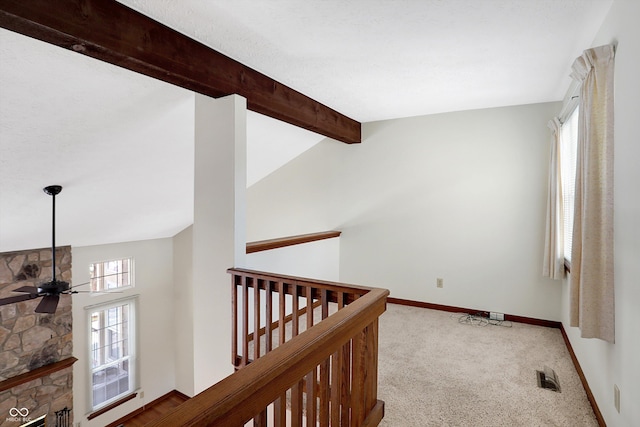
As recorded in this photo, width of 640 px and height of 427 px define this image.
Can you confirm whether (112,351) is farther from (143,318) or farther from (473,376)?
(473,376)

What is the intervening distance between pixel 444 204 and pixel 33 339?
5.60 meters

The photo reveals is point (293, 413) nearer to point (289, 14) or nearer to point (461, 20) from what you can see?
point (289, 14)

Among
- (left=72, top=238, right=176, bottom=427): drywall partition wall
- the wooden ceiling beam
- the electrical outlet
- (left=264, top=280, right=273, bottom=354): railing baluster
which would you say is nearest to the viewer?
the wooden ceiling beam

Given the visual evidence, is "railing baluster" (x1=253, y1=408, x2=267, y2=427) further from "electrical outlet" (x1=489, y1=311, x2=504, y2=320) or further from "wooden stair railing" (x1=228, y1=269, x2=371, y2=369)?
"electrical outlet" (x1=489, y1=311, x2=504, y2=320)

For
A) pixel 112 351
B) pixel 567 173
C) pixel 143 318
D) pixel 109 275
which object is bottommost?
pixel 112 351

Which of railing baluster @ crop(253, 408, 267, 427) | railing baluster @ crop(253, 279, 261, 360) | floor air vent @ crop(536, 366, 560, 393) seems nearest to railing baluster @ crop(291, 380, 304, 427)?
railing baluster @ crop(253, 408, 267, 427)

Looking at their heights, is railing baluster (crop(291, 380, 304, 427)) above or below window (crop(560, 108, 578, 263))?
below

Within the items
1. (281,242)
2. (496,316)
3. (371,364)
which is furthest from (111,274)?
(496,316)

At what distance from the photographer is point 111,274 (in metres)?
5.34

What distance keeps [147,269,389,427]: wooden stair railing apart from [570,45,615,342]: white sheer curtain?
1.11 m

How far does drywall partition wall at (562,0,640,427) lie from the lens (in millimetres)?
1456

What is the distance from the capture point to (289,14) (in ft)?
6.32

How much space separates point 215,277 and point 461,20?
243 centimetres

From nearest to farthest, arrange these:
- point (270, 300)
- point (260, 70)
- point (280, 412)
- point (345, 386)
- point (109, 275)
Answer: point (280, 412) → point (345, 386) → point (270, 300) → point (260, 70) → point (109, 275)
